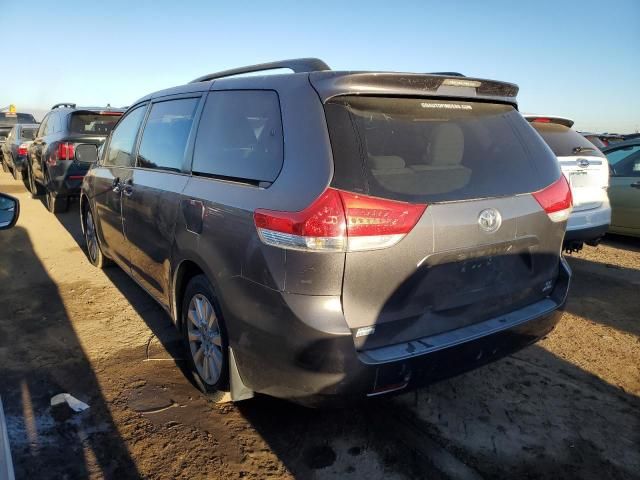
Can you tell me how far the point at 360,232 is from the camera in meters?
2.06

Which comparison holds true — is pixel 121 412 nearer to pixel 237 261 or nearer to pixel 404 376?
pixel 237 261

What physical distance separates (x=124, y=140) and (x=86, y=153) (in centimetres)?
84

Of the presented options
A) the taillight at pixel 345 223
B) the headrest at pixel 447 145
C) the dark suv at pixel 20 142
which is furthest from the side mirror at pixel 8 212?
the dark suv at pixel 20 142

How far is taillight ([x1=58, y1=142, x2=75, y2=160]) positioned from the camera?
7867 millimetres

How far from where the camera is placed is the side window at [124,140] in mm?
4164

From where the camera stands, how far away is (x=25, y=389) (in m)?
3.08

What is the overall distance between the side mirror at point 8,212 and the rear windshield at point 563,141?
5026 millimetres

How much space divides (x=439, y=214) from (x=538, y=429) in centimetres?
144

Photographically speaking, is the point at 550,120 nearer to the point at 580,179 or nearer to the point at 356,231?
the point at 580,179

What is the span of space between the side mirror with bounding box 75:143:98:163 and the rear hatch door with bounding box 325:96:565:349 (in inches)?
144

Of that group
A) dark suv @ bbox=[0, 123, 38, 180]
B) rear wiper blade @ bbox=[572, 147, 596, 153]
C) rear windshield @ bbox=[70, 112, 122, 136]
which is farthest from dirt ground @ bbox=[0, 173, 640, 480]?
dark suv @ bbox=[0, 123, 38, 180]

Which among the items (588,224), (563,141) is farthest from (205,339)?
(563,141)

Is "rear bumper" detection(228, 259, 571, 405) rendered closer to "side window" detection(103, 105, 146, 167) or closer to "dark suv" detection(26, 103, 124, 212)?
"side window" detection(103, 105, 146, 167)

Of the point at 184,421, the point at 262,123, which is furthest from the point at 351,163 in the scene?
the point at 184,421
